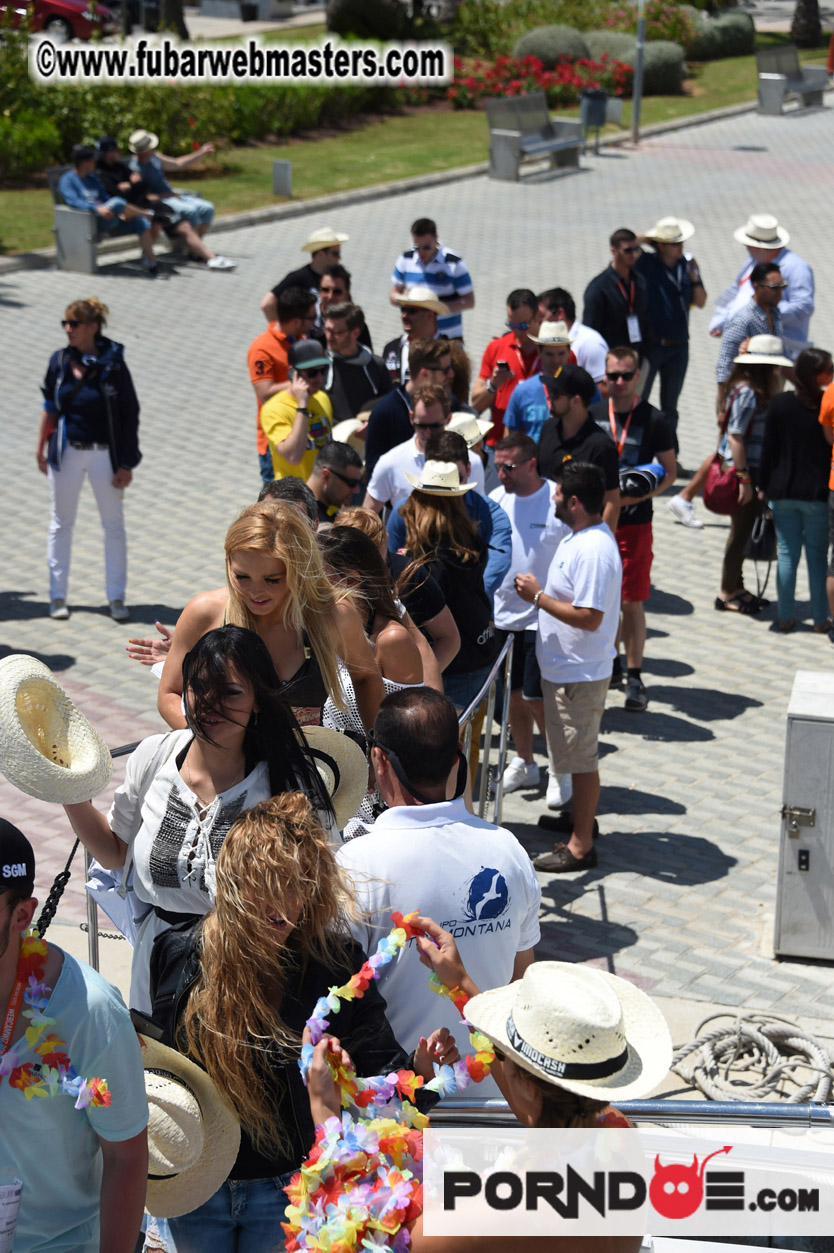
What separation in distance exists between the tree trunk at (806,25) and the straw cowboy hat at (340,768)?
4176 cm

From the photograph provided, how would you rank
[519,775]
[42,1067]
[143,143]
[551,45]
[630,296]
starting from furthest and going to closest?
[551,45], [143,143], [630,296], [519,775], [42,1067]

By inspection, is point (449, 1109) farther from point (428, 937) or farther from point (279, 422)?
point (279, 422)

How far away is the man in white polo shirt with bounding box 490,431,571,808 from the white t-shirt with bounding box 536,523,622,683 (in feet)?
1.47

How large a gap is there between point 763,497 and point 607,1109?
25.0ft

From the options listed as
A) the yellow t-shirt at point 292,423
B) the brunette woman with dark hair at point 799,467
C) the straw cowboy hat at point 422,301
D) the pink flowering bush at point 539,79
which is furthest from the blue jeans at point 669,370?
the pink flowering bush at point 539,79

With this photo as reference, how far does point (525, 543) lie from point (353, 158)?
67.6 feet

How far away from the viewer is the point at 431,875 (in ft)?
12.5

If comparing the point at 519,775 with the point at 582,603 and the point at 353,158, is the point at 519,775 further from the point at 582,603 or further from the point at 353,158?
the point at 353,158

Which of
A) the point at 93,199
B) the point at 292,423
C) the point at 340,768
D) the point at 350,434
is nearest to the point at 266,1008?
the point at 340,768

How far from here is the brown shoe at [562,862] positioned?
7.23 metres

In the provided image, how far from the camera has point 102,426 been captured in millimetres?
9492

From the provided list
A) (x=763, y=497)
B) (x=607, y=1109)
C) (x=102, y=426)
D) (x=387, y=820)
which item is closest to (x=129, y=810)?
(x=387, y=820)

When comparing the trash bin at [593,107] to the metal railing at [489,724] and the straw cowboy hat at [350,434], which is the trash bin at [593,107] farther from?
the metal railing at [489,724]

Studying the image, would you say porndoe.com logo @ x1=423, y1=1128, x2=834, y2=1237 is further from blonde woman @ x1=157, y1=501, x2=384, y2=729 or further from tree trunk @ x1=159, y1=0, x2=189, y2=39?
tree trunk @ x1=159, y1=0, x2=189, y2=39
